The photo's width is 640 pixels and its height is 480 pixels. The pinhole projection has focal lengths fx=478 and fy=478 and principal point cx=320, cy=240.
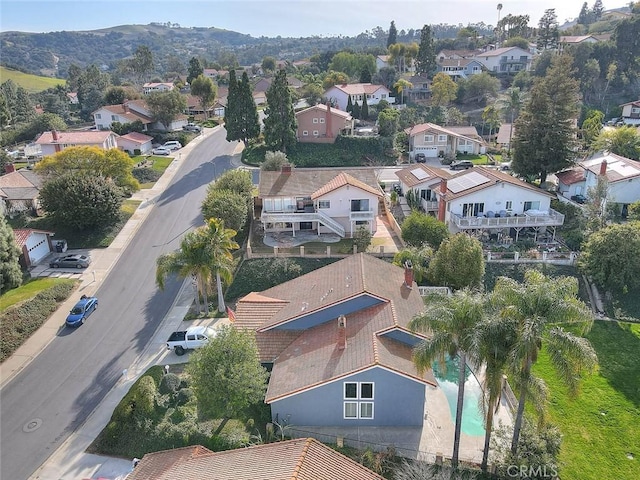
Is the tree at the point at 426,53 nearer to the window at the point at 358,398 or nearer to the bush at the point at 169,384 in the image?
the bush at the point at 169,384

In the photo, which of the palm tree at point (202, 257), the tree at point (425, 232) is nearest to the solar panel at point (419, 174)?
the tree at point (425, 232)

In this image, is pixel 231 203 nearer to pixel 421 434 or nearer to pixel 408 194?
pixel 408 194

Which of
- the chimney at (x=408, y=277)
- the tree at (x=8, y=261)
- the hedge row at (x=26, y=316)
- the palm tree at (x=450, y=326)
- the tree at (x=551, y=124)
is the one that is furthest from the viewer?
the tree at (x=551, y=124)

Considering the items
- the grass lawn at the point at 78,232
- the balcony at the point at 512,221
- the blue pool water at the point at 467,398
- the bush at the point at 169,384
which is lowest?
the blue pool water at the point at 467,398

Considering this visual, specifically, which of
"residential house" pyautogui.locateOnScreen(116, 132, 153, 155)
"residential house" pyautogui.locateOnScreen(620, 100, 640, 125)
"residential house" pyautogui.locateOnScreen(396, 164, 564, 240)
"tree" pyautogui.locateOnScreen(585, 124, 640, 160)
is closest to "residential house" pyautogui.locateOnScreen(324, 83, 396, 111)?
"residential house" pyautogui.locateOnScreen(116, 132, 153, 155)

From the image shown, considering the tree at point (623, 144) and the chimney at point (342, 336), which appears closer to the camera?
the chimney at point (342, 336)

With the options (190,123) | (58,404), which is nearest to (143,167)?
(190,123)

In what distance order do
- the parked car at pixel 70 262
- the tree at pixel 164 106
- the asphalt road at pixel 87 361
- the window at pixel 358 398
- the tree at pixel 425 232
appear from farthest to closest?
1. the tree at pixel 164 106
2. the parked car at pixel 70 262
3. the tree at pixel 425 232
4. the asphalt road at pixel 87 361
5. the window at pixel 358 398

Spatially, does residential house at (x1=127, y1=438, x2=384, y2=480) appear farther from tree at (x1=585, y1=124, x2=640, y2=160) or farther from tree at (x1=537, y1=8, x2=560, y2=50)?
tree at (x1=537, y1=8, x2=560, y2=50)
